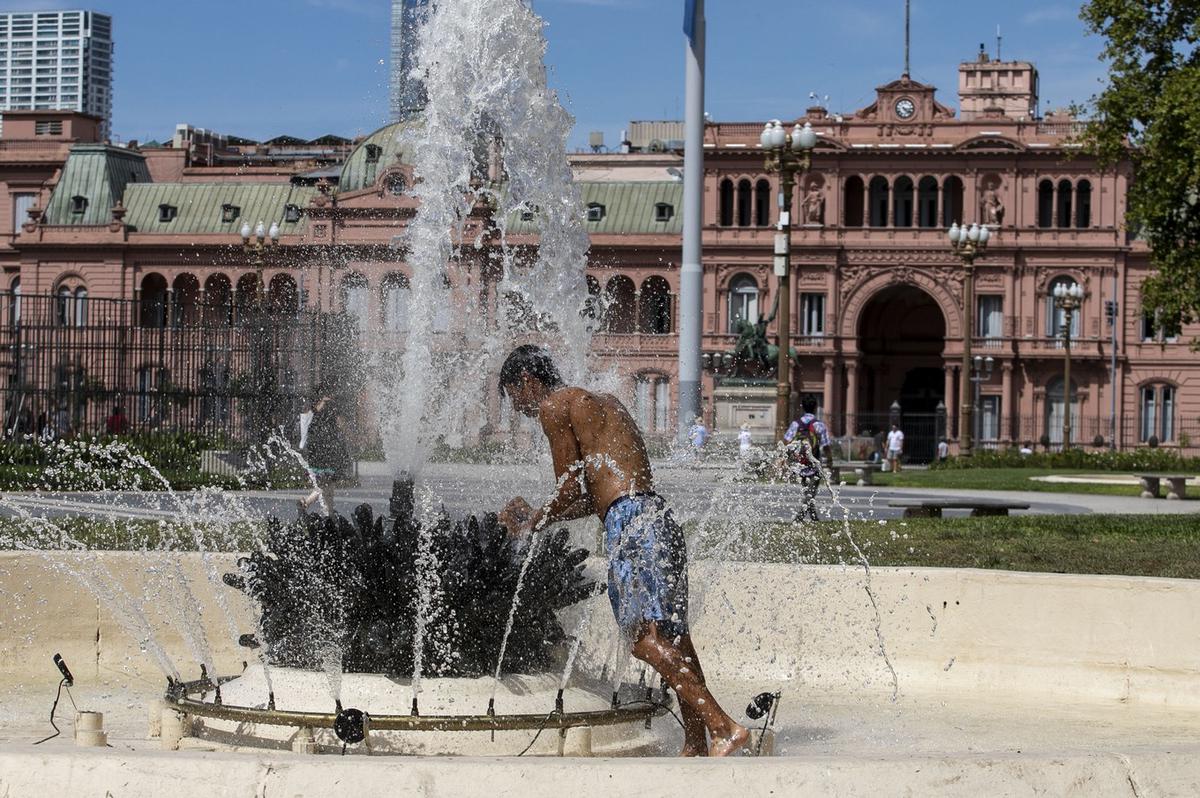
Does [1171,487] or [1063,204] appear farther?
[1063,204]

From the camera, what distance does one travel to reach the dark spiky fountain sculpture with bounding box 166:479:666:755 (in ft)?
21.3

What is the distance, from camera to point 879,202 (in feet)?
233

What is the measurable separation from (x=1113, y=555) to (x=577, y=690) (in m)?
6.83

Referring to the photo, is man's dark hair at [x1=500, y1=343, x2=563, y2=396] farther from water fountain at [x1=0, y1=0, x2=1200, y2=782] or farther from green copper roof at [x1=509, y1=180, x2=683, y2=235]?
green copper roof at [x1=509, y1=180, x2=683, y2=235]

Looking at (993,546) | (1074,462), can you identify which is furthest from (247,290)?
(993,546)

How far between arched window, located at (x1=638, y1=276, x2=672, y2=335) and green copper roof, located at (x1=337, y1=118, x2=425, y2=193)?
1185 centimetres

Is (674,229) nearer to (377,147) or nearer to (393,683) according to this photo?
(377,147)

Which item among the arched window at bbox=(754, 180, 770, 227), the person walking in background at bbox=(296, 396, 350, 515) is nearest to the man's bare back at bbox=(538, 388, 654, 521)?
the person walking in background at bbox=(296, 396, 350, 515)

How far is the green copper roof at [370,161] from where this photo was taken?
62.7 m

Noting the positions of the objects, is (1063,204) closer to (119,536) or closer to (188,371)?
(188,371)

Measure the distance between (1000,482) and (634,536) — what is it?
28436 millimetres

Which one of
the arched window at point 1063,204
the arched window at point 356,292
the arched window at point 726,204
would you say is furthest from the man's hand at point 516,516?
the arched window at point 1063,204

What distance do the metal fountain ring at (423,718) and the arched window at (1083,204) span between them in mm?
65870

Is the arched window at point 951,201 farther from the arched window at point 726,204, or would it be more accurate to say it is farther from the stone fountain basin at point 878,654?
the stone fountain basin at point 878,654
